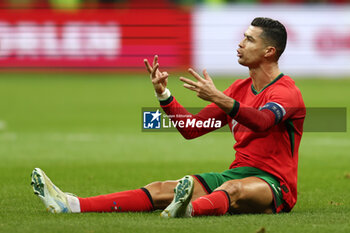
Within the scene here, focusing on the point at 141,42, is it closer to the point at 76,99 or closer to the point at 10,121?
the point at 76,99

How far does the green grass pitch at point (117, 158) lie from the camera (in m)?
5.52

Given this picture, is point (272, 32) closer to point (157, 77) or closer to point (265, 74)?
point (265, 74)

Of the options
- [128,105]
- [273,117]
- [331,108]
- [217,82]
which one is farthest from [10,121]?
[273,117]

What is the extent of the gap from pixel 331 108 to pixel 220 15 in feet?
24.6

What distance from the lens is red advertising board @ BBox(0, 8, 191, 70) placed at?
22.1m

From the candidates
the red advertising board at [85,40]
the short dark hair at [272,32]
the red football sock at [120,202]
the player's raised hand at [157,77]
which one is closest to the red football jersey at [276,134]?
the player's raised hand at [157,77]

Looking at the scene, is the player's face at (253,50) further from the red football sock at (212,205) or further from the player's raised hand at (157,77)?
the red football sock at (212,205)

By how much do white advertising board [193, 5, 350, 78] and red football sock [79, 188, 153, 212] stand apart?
16.3 m

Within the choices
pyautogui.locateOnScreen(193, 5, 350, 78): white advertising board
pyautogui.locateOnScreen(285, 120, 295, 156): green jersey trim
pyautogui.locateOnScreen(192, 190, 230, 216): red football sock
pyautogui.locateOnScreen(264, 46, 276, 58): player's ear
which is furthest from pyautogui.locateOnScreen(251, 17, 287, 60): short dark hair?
pyautogui.locateOnScreen(193, 5, 350, 78): white advertising board

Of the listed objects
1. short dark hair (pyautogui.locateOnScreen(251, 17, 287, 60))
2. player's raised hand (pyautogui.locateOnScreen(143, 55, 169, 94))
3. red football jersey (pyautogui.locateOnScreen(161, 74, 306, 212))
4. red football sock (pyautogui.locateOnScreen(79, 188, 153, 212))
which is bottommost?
red football sock (pyautogui.locateOnScreen(79, 188, 153, 212))

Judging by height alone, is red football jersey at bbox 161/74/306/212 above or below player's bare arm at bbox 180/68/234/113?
below

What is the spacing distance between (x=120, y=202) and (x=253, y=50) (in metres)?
1.56

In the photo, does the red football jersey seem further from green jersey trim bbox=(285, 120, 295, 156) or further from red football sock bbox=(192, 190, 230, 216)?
red football sock bbox=(192, 190, 230, 216)

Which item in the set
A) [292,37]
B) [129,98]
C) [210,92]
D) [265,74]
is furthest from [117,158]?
[292,37]
